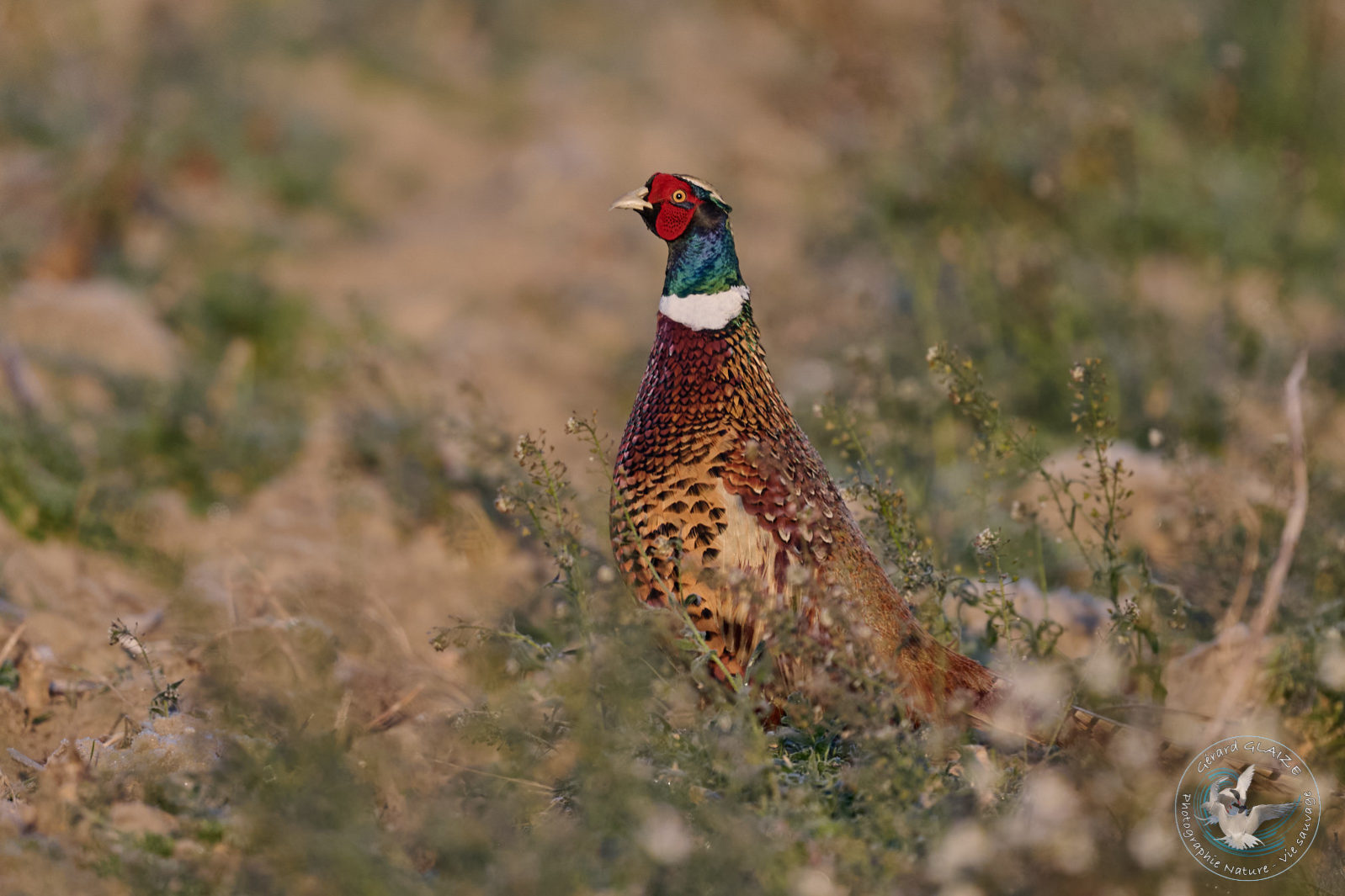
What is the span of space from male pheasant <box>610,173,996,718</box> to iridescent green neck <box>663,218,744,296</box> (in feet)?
0.17

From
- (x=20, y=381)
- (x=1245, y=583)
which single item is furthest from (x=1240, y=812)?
(x=20, y=381)

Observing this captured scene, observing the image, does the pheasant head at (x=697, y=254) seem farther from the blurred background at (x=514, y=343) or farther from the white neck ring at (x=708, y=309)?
the blurred background at (x=514, y=343)

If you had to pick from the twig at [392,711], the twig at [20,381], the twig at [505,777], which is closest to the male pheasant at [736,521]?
the twig at [505,777]

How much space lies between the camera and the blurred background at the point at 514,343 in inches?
95.4

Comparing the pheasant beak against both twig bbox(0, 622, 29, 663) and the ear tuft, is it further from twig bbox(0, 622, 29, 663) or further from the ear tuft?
twig bbox(0, 622, 29, 663)

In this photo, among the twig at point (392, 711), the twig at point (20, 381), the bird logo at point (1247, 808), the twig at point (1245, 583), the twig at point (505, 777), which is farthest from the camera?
the twig at point (20, 381)

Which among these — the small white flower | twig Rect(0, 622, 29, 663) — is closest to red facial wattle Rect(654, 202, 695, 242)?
the small white flower

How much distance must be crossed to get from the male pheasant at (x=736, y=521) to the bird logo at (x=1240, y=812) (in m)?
0.52

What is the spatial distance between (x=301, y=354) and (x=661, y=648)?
3.51m

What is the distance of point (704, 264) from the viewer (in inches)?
119

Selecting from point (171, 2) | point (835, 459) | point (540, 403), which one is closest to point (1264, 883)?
point (835, 459)

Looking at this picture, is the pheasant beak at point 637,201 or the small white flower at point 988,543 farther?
the pheasant beak at point 637,201

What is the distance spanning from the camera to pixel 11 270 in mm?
5410

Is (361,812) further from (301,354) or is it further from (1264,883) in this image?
(301,354)
